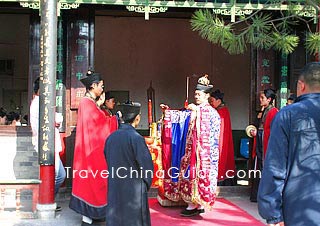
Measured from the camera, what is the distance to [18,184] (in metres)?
5.95

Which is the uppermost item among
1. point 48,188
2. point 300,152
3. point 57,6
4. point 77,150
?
point 57,6

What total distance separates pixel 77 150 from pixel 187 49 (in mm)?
6162

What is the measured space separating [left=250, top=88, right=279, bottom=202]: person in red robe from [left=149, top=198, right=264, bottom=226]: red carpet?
0.78 m

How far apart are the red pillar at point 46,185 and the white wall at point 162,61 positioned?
5.17 m

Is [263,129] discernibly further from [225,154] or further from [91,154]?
[91,154]

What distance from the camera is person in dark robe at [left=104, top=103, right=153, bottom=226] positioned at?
174 inches

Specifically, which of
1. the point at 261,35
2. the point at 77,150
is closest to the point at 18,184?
the point at 77,150

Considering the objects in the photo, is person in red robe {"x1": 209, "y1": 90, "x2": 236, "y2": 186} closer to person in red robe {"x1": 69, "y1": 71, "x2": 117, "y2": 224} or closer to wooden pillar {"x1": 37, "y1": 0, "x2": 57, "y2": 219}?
person in red robe {"x1": 69, "y1": 71, "x2": 117, "y2": 224}

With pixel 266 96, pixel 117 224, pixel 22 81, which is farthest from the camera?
pixel 22 81

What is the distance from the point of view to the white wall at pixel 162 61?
11.1 metres

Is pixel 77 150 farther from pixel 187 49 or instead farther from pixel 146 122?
pixel 187 49

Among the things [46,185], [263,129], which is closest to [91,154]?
[46,185]

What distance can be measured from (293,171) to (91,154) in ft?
11.0

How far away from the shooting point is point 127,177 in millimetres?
4453
